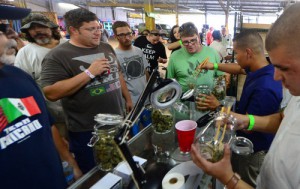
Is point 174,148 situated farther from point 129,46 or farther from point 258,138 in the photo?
point 129,46

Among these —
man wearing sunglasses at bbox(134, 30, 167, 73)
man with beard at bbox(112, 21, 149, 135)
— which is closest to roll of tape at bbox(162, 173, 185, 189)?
man with beard at bbox(112, 21, 149, 135)

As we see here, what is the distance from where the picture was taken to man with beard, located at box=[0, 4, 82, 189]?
0.83 m

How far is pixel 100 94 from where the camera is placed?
64.5 inches

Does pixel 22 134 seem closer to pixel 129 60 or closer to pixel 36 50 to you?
pixel 36 50

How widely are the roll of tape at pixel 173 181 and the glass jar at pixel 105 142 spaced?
9.1 inches

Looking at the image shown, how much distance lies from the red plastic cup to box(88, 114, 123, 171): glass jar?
315mm

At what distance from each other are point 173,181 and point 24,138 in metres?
0.62

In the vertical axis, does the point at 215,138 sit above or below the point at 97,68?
below

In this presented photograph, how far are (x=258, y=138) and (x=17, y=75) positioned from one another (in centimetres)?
158

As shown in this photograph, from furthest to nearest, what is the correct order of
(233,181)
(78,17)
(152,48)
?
(152,48) → (78,17) → (233,181)

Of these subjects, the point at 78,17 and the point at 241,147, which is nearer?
the point at 241,147

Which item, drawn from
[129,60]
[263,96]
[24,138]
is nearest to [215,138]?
[263,96]

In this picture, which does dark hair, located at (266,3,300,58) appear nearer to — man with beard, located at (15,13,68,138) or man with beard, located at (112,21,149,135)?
man with beard, located at (112,21,149,135)

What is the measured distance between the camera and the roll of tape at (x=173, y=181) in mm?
755
